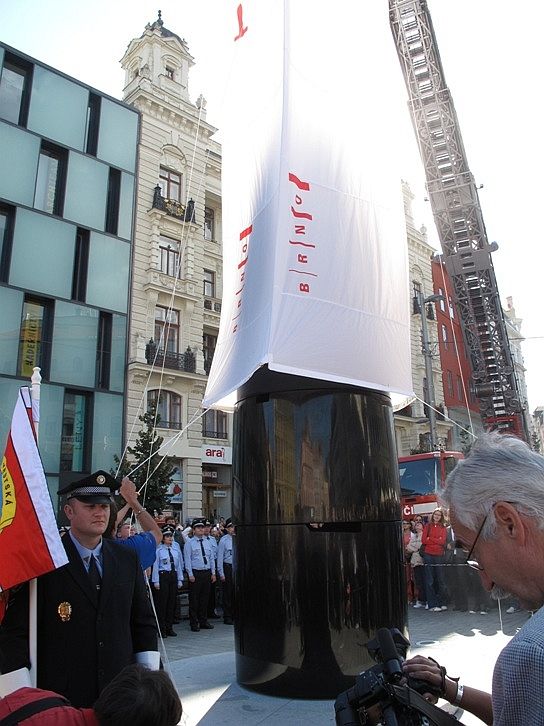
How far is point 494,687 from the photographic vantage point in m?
1.33

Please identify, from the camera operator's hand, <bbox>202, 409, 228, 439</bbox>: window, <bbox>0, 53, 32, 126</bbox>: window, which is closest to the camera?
the camera operator's hand

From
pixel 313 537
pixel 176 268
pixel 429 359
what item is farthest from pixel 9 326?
pixel 313 537

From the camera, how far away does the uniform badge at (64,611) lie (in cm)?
290

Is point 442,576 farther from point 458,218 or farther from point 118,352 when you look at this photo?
point 118,352

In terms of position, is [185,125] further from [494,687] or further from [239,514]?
[494,687]

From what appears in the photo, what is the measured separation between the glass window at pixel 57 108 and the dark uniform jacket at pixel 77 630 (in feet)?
68.9

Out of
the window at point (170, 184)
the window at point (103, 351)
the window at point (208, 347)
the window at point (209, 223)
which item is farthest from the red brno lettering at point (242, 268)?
the window at point (209, 223)

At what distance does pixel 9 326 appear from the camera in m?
18.9

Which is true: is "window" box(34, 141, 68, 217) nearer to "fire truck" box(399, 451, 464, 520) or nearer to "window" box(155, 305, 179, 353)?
"window" box(155, 305, 179, 353)

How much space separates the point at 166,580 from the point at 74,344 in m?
11.2

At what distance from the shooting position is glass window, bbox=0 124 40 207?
64.0 feet

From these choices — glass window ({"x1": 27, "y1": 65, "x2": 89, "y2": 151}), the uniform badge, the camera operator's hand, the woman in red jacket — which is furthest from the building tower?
the camera operator's hand

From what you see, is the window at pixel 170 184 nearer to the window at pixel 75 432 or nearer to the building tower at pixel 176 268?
the building tower at pixel 176 268

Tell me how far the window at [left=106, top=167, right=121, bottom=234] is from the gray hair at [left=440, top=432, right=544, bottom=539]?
2202 centimetres
